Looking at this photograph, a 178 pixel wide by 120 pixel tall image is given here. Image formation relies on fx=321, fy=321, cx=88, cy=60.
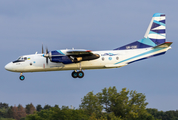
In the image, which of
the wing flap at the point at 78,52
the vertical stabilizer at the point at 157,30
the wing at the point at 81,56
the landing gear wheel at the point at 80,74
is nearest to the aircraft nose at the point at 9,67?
the wing at the point at 81,56

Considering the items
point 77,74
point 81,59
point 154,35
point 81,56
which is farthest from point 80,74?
point 154,35

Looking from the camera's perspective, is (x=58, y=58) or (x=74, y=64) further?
(x=74, y=64)

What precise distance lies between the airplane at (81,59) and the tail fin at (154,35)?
0.70 ft

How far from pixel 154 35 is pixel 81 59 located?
10.5 metres

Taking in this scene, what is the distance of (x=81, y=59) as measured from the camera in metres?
37.8

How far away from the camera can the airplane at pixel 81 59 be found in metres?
37.3

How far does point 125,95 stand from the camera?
68.4m

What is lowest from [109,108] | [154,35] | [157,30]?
[109,108]

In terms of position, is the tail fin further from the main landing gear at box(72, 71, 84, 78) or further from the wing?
the main landing gear at box(72, 71, 84, 78)

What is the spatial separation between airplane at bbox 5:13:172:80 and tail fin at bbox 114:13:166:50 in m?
0.21

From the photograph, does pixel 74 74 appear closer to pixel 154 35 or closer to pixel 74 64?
pixel 74 64

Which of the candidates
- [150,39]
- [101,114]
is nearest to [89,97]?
[101,114]

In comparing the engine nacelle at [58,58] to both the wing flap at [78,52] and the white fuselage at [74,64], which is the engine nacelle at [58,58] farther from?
the white fuselage at [74,64]

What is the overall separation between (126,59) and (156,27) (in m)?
6.76
